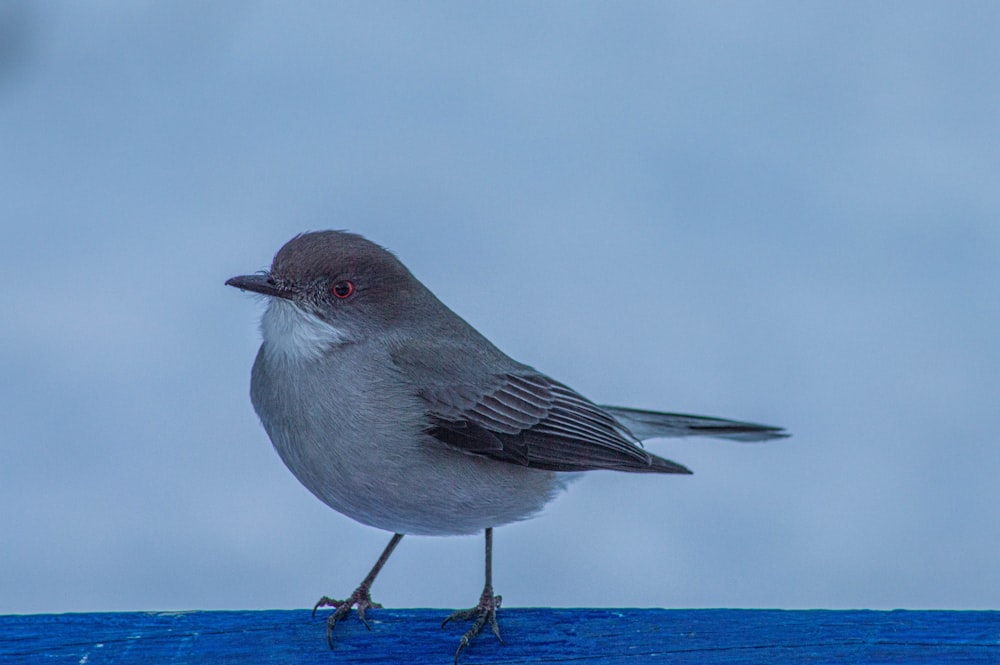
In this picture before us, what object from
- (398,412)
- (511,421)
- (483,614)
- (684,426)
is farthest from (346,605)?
(684,426)

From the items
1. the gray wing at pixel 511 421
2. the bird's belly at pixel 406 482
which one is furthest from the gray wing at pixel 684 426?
the bird's belly at pixel 406 482

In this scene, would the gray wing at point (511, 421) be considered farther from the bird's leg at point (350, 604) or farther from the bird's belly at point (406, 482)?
the bird's leg at point (350, 604)

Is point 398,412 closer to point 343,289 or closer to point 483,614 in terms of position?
point 343,289

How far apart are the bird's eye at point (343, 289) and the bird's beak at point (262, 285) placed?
127mm

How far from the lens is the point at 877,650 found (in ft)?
9.32

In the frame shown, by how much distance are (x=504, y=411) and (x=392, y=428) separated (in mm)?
372

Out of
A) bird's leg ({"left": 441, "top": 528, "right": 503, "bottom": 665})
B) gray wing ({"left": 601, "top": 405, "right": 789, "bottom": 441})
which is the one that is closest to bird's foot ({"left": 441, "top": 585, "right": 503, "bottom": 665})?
bird's leg ({"left": 441, "top": 528, "right": 503, "bottom": 665})

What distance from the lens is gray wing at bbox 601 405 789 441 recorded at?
3.62 m

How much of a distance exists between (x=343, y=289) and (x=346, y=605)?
86 cm

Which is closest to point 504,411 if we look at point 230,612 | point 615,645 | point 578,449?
point 578,449

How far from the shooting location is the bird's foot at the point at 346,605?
307 cm

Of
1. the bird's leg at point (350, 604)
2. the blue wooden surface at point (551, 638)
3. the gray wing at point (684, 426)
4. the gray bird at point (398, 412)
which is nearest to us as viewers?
the blue wooden surface at point (551, 638)

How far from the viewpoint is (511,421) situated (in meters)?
3.21

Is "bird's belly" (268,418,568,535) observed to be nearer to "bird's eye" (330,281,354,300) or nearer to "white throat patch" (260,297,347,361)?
"white throat patch" (260,297,347,361)
